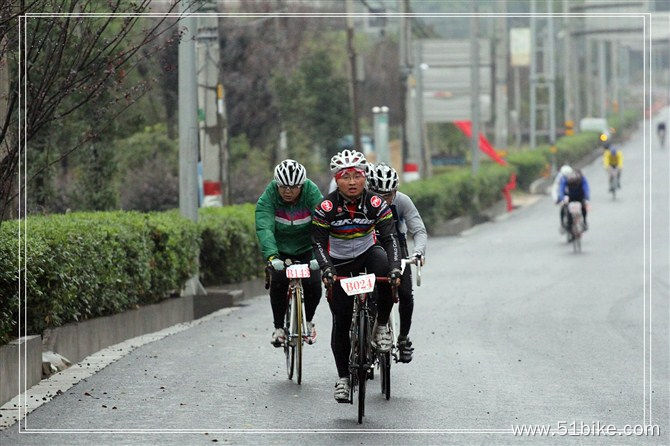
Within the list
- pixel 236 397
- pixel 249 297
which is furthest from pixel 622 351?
pixel 249 297

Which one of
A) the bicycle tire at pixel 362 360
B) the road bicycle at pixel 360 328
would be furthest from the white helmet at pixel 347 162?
the bicycle tire at pixel 362 360

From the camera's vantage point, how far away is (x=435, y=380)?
12.4m

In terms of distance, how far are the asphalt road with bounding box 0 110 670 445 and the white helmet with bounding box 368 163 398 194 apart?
5.05 ft

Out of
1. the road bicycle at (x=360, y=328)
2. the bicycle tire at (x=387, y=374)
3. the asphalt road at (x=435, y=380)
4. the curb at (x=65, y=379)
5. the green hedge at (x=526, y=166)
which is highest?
the green hedge at (x=526, y=166)

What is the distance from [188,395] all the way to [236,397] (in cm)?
37

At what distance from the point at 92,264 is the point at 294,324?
8.33 ft

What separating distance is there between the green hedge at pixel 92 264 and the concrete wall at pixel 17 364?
0.51ft

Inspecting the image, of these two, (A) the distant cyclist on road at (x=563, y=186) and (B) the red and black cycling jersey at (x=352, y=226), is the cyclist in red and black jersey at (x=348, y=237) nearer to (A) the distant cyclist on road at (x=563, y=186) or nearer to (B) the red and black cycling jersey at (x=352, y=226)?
(B) the red and black cycling jersey at (x=352, y=226)

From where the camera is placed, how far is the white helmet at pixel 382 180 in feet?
36.4

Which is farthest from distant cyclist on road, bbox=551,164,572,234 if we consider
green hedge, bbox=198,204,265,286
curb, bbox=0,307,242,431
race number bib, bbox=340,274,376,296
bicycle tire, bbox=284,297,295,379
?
race number bib, bbox=340,274,376,296

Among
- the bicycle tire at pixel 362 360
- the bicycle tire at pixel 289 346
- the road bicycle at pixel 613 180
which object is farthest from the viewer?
the road bicycle at pixel 613 180

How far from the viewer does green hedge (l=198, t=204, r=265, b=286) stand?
66.9ft

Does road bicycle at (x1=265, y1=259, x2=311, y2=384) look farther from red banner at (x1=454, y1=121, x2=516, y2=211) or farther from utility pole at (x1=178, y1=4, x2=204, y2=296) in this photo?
red banner at (x1=454, y1=121, x2=516, y2=211)

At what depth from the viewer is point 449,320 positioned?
18.2 metres
